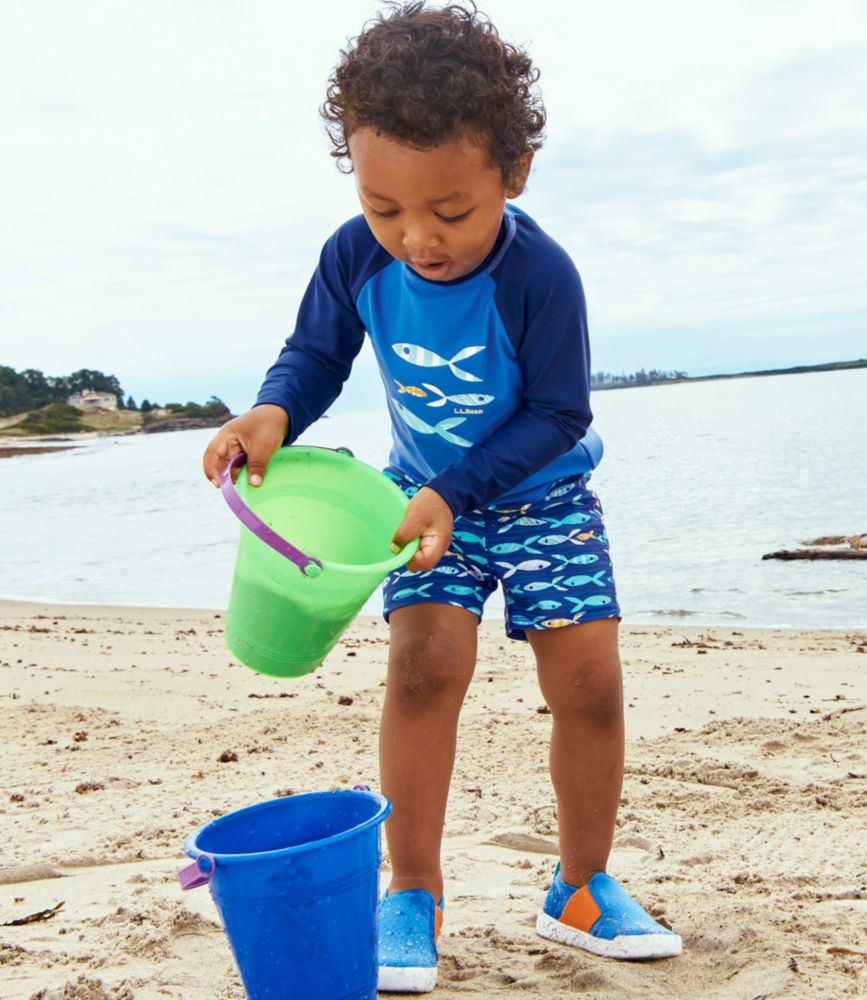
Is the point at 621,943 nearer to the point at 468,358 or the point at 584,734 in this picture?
the point at 584,734

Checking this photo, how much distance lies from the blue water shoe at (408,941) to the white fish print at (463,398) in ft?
3.31

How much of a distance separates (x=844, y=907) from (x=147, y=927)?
1483 mm

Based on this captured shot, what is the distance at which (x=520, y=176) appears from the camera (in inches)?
86.1

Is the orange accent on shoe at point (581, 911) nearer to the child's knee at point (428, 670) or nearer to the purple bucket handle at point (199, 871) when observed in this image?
the child's knee at point (428, 670)

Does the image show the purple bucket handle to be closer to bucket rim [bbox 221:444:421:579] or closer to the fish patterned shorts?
bucket rim [bbox 221:444:421:579]

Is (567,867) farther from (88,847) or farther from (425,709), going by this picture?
(88,847)

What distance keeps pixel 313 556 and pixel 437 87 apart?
874 millimetres

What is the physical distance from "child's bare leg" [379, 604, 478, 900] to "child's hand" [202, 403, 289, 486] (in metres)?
0.48

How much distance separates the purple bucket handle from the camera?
1.76 metres

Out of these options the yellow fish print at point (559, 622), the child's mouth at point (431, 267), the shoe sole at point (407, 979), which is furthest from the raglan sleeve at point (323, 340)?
the shoe sole at point (407, 979)

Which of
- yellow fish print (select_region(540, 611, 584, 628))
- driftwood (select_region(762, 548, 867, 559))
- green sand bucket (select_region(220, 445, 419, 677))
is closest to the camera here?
green sand bucket (select_region(220, 445, 419, 677))

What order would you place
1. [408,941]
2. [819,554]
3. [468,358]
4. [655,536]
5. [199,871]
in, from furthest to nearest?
1. [655,536]
2. [819,554]
3. [468,358]
4. [408,941]
5. [199,871]

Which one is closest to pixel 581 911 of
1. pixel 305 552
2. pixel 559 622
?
pixel 559 622

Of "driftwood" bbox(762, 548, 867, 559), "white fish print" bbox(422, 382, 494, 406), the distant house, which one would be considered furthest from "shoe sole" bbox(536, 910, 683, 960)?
the distant house
